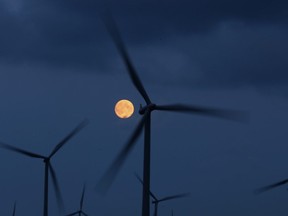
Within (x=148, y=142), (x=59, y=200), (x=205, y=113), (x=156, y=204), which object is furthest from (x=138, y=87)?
(x=156, y=204)

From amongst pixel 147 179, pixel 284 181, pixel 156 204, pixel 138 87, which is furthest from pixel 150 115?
pixel 156 204

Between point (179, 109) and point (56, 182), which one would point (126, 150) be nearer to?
point (179, 109)

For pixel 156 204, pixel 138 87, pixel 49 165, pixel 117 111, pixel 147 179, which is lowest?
pixel 147 179

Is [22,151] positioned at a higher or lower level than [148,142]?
higher

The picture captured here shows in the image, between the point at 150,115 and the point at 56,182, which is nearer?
the point at 150,115

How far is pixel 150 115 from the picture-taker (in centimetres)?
5094

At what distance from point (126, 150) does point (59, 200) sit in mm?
21685

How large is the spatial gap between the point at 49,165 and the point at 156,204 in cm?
4019

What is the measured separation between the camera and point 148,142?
47.7 meters

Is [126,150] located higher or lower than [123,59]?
lower

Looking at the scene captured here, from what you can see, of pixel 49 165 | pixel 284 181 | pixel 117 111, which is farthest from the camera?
pixel 49 165

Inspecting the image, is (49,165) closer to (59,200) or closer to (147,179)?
(59,200)

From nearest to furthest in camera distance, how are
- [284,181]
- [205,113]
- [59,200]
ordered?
[205,113]
[59,200]
[284,181]

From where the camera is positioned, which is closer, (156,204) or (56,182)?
(56,182)
